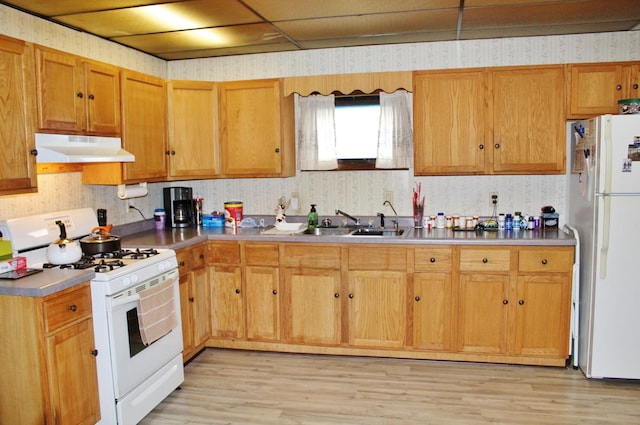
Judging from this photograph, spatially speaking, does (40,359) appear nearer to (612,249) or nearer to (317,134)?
(317,134)

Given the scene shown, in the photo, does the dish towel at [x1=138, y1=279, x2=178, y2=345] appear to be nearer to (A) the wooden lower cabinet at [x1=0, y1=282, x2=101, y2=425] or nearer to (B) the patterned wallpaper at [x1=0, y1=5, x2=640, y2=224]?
(A) the wooden lower cabinet at [x1=0, y1=282, x2=101, y2=425]

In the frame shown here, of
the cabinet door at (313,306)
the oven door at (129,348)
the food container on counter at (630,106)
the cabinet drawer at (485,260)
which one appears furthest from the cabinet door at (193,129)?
the food container on counter at (630,106)

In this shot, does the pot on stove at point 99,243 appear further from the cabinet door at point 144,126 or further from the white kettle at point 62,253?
the cabinet door at point 144,126

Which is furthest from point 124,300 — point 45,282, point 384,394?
point 384,394

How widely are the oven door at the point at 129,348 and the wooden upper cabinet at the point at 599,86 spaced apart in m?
3.17

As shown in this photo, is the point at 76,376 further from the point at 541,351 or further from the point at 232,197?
the point at 541,351

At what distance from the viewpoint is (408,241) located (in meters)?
3.77

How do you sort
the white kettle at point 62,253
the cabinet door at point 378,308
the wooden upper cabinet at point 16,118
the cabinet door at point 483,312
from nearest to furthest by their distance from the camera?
the wooden upper cabinet at point 16,118
the white kettle at point 62,253
the cabinet door at point 483,312
the cabinet door at point 378,308

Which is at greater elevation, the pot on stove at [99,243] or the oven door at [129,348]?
the pot on stove at [99,243]

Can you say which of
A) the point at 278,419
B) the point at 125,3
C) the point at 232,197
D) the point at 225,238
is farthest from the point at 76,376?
the point at 232,197

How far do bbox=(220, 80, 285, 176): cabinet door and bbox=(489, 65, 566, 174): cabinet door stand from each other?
5.61 feet

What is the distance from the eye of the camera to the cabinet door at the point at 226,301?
13.4ft

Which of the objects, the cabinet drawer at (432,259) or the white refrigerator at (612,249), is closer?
the white refrigerator at (612,249)

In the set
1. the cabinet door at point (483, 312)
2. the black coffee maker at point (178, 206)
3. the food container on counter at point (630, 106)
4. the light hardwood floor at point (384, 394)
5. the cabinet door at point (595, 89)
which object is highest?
the cabinet door at point (595, 89)
